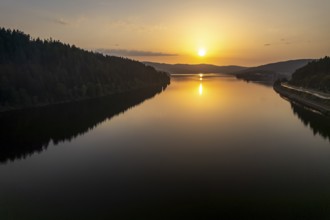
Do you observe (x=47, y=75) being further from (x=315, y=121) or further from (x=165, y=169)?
(x=315, y=121)

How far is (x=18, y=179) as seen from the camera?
611 inches

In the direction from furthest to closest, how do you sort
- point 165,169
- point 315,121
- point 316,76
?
point 316,76, point 315,121, point 165,169

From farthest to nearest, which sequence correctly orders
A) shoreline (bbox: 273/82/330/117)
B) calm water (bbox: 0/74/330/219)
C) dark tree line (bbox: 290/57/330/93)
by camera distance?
1. dark tree line (bbox: 290/57/330/93)
2. shoreline (bbox: 273/82/330/117)
3. calm water (bbox: 0/74/330/219)

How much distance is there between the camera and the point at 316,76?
201 ft

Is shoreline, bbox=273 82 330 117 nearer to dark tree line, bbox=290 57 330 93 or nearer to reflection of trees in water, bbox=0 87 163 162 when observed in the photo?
dark tree line, bbox=290 57 330 93

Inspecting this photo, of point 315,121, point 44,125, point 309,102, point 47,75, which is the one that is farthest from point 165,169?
point 47,75

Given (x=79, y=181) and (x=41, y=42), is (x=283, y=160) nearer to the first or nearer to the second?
(x=79, y=181)

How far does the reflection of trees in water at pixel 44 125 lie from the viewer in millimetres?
22141

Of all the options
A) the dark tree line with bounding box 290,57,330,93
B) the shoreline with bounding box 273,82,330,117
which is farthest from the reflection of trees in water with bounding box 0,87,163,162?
the dark tree line with bounding box 290,57,330,93

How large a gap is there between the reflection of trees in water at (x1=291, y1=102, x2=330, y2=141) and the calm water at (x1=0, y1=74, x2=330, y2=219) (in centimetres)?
13

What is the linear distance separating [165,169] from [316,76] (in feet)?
178

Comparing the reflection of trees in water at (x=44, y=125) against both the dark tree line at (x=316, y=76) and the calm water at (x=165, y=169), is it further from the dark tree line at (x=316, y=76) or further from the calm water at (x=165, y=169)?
the dark tree line at (x=316, y=76)

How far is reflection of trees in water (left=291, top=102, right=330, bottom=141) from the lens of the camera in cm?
2736

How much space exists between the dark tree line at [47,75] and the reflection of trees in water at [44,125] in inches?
118
